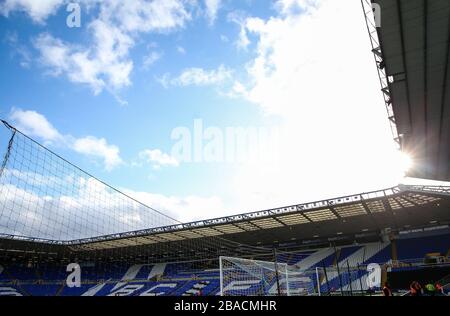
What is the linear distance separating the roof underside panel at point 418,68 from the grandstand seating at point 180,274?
11940mm

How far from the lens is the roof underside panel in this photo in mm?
9777

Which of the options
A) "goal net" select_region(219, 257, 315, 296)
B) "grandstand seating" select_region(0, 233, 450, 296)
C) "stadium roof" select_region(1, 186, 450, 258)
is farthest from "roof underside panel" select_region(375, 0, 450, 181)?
"goal net" select_region(219, 257, 315, 296)

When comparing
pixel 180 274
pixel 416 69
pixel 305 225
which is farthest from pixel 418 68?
pixel 180 274

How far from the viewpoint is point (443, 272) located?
22.4m

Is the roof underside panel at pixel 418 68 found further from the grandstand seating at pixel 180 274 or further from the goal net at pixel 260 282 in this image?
the goal net at pixel 260 282

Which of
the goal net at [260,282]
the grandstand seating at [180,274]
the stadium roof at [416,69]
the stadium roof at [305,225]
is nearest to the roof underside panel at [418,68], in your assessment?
the stadium roof at [416,69]

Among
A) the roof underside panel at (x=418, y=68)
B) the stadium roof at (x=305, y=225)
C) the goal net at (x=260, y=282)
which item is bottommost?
the goal net at (x=260, y=282)

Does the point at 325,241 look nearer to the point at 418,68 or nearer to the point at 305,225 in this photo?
the point at 305,225

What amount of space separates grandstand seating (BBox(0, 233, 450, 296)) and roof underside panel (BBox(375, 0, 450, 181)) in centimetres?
1194

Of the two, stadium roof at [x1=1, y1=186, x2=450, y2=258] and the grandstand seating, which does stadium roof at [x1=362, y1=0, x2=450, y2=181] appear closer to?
stadium roof at [x1=1, y1=186, x2=450, y2=258]

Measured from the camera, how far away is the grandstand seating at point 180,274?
28219 millimetres

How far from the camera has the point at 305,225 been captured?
31625 mm

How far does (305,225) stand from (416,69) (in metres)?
22.0
